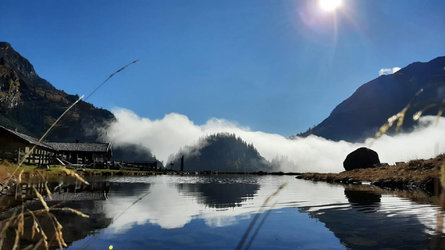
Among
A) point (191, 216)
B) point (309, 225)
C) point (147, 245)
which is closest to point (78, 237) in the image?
point (147, 245)

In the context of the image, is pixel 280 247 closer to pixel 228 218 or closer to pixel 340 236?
pixel 340 236

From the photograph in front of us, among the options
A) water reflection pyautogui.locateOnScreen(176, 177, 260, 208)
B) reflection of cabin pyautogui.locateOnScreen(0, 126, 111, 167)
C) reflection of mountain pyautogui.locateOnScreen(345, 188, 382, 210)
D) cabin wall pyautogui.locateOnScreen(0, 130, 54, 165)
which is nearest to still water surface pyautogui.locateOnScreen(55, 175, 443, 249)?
reflection of mountain pyautogui.locateOnScreen(345, 188, 382, 210)

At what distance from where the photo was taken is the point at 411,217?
34.9 feet

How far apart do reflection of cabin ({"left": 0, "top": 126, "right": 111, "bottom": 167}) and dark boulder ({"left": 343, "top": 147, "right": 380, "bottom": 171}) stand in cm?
5986

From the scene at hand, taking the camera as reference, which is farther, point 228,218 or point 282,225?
point 228,218

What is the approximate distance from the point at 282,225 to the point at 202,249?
12.5ft

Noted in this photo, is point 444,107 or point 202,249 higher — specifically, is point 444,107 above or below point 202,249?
above

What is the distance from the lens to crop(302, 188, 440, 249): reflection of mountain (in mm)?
7219

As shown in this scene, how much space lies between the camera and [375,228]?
29.5ft

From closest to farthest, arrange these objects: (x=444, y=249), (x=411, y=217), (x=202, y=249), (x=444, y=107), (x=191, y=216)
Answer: (x=444, y=107) < (x=444, y=249) < (x=202, y=249) < (x=411, y=217) < (x=191, y=216)

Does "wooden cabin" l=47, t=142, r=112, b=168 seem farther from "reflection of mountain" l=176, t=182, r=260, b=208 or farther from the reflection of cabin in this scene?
"reflection of mountain" l=176, t=182, r=260, b=208

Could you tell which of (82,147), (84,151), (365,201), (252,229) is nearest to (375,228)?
(252,229)

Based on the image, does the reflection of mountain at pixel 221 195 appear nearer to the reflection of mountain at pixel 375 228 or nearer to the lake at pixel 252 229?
the lake at pixel 252 229

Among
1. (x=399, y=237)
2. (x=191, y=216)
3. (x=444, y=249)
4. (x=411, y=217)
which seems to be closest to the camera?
(x=444, y=249)
